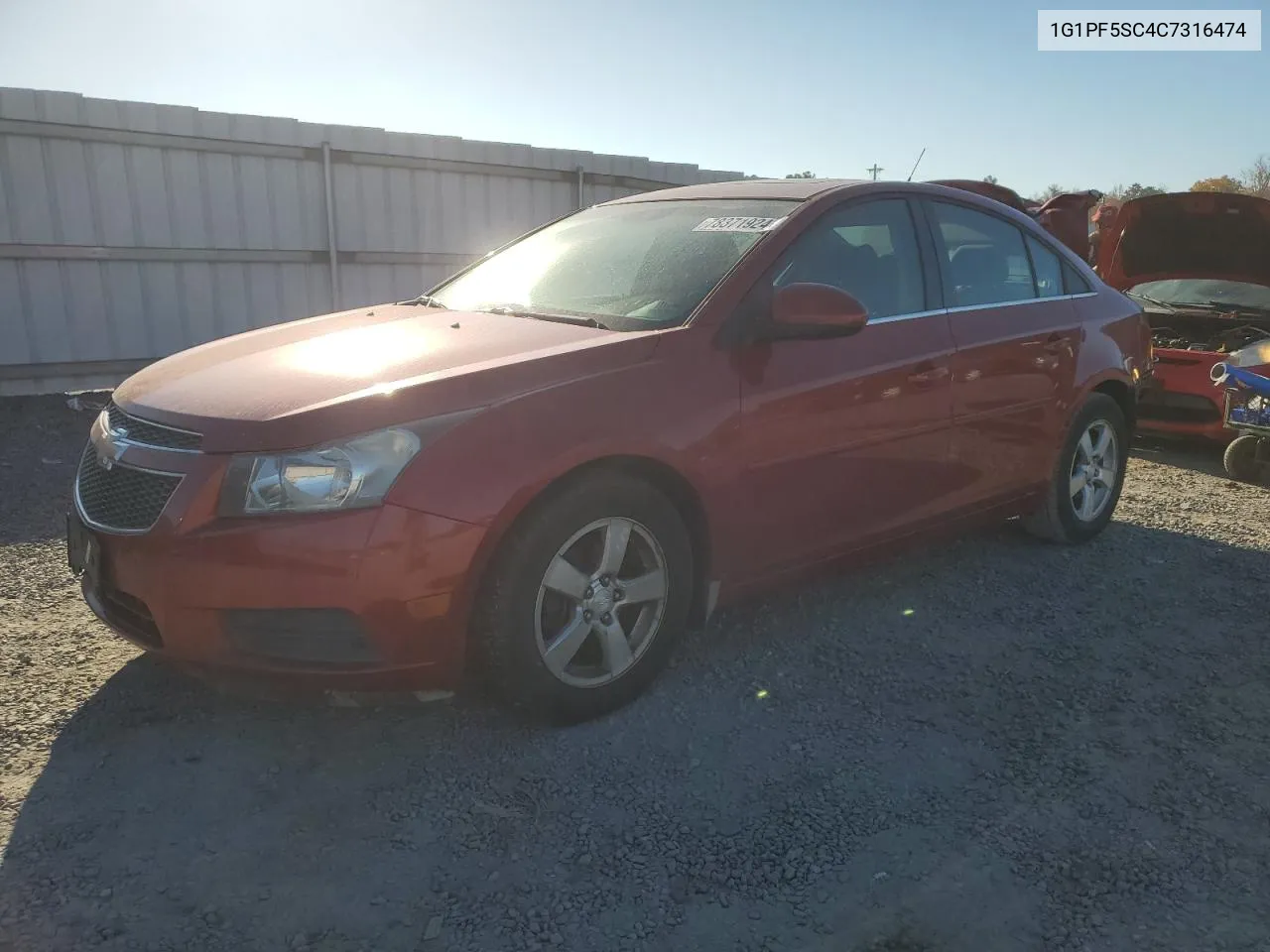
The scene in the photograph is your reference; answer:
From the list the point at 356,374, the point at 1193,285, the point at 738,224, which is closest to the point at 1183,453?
the point at 1193,285

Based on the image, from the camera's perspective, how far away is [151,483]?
8.82 ft

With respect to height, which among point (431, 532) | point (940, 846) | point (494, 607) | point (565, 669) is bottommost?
point (940, 846)

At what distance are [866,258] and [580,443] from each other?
5.31 feet

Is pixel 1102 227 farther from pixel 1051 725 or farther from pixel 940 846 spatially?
pixel 940 846

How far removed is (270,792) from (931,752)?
1.87 m

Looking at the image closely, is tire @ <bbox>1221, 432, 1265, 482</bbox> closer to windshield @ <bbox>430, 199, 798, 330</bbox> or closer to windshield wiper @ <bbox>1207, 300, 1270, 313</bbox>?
windshield wiper @ <bbox>1207, 300, 1270, 313</bbox>

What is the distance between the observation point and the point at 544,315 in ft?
11.3

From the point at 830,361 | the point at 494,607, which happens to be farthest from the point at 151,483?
the point at 830,361

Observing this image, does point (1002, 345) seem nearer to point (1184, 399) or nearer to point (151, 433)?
point (151, 433)

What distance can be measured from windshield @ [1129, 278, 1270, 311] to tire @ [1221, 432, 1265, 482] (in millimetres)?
1814

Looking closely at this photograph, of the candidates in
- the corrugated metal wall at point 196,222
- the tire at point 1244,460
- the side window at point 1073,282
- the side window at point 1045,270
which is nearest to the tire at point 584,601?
the side window at point 1045,270

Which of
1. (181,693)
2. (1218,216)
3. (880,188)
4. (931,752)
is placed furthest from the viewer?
(1218,216)

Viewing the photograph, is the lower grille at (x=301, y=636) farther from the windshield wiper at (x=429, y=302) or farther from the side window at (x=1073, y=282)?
the side window at (x=1073, y=282)

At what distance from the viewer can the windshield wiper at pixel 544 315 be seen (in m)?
3.28
